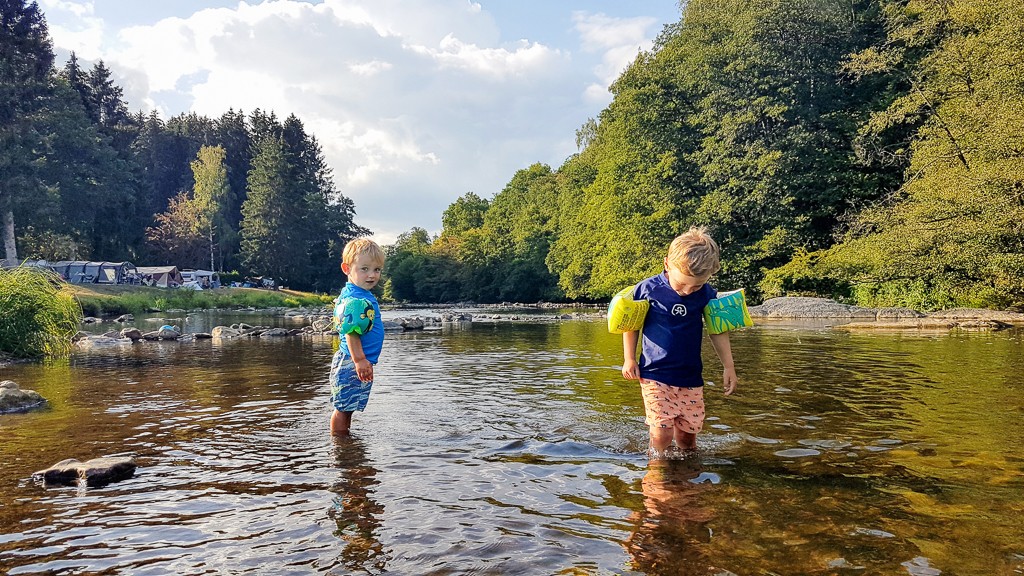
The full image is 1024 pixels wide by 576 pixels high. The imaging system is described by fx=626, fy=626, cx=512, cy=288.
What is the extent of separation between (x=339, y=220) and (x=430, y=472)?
323ft

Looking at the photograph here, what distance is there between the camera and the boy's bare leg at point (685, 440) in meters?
5.34

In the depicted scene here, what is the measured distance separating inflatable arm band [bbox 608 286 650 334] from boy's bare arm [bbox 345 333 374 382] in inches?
87.3

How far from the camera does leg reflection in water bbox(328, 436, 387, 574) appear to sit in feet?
10.6

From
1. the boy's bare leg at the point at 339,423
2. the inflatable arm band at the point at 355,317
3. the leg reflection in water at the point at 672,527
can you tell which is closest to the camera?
the leg reflection in water at the point at 672,527

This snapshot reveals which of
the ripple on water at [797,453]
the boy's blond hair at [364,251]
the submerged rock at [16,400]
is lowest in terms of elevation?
the ripple on water at [797,453]

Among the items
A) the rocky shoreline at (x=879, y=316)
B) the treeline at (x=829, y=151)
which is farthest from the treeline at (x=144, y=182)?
the rocky shoreline at (x=879, y=316)

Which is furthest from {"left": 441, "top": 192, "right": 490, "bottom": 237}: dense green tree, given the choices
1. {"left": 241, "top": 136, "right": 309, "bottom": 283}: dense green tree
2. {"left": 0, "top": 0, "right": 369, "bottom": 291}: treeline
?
{"left": 241, "top": 136, "right": 309, "bottom": 283}: dense green tree

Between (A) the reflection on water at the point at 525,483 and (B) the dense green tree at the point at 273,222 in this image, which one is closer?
(A) the reflection on water at the point at 525,483

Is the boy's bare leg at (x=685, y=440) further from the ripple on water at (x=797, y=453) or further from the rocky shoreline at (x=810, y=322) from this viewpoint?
the rocky shoreline at (x=810, y=322)

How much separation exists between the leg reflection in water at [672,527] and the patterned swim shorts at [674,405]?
1.43ft

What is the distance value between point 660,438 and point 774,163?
108 feet

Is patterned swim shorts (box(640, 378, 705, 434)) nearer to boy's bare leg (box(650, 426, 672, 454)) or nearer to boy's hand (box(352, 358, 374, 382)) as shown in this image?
boy's bare leg (box(650, 426, 672, 454))

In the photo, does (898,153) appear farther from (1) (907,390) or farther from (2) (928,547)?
(2) (928,547)

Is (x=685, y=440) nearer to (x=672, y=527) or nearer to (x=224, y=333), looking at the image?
(x=672, y=527)
